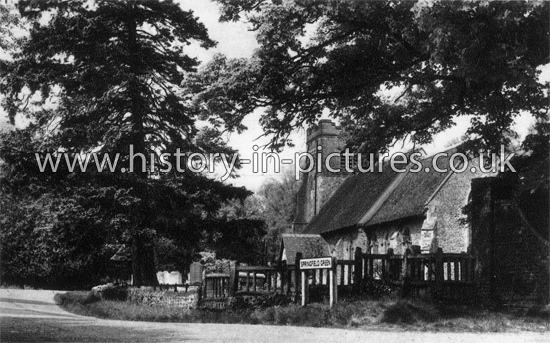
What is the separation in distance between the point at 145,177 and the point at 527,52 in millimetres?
14188

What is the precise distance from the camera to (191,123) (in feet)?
77.4

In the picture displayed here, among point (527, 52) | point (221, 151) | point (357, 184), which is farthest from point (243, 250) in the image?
point (357, 184)

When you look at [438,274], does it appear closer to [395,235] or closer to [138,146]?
[138,146]

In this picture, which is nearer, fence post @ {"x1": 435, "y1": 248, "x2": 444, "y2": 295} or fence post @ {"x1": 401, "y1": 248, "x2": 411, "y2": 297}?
fence post @ {"x1": 435, "y1": 248, "x2": 444, "y2": 295}

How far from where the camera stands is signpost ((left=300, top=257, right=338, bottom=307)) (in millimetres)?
15758

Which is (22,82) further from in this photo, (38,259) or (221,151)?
(38,259)

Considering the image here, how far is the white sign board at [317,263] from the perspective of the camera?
1572cm

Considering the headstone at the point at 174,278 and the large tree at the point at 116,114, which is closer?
the large tree at the point at 116,114

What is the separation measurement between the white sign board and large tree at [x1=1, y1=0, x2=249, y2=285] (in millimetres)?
6888

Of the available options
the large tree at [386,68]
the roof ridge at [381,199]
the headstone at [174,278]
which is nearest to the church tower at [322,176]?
the headstone at [174,278]

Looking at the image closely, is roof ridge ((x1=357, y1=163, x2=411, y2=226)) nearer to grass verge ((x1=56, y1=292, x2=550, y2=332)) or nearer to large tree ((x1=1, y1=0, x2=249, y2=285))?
large tree ((x1=1, y1=0, x2=249, y2=285))

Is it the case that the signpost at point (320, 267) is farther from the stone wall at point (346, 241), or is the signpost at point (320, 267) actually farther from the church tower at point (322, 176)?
the church tower at point (322, 176)

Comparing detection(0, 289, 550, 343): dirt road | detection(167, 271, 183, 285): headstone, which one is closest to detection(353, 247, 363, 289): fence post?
detection(0, 289, 550, 343): dirt road

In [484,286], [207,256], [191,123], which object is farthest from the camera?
[207,256]
